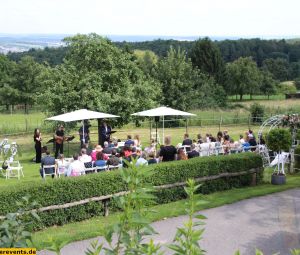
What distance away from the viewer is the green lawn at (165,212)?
905 cm

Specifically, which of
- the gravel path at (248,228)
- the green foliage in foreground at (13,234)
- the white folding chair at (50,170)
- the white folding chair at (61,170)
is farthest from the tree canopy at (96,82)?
the green foliage in foreground at (13,234)

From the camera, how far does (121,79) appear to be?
76.8ft

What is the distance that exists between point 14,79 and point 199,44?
27.6m

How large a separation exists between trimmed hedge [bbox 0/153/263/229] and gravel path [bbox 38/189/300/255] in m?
1.27

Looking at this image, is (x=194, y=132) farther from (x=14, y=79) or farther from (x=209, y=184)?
(x=14, y=79)

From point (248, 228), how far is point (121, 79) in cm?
1466

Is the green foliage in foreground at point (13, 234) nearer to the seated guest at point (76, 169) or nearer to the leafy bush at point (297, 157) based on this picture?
the seated guest at point (76, 169)

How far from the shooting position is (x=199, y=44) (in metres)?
72.6

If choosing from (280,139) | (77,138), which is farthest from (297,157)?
(77,138)

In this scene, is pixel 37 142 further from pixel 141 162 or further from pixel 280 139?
pixel 141 162

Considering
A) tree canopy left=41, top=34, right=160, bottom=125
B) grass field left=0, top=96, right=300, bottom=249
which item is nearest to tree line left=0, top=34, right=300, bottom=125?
tree canopy left=41, top=34, right=160, bottom=125

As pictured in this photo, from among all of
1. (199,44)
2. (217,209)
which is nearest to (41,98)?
(217,209)

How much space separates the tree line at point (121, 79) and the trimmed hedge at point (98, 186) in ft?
32.7

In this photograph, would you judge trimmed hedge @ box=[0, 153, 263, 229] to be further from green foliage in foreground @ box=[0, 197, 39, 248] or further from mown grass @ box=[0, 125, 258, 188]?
mown grass @ box=[0, 125, 258, 188]
